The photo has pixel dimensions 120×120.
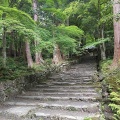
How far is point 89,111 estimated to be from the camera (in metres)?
5.10

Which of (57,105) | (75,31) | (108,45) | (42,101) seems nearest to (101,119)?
(57,105)

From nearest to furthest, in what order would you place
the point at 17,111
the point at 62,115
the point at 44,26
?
the point at 62,115
the point at 17,111
the point at 44,26

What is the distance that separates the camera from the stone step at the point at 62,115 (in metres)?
4.62

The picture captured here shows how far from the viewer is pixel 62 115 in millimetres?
4777

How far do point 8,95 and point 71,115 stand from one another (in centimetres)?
278

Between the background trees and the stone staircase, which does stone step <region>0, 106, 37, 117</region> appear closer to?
the stone staircase

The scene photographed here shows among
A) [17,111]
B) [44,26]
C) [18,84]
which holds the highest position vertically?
[44,26]

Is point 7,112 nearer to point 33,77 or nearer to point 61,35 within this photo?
point 33,77

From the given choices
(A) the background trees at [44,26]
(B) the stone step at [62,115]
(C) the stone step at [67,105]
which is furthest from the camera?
(A) the background trees at [44,26]

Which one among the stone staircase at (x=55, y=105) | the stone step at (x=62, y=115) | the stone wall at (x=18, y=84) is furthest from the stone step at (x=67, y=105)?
the stone wall at (x=18, y=84)

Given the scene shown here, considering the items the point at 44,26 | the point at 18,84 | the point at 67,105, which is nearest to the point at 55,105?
the point at 67,105

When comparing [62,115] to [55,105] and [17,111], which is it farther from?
[17,111]

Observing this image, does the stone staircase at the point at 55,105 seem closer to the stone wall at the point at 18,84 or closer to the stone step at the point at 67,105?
Answer: the stone step at the point at 67,105

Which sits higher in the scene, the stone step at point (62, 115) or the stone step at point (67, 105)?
the stone step at point (67, 105)
